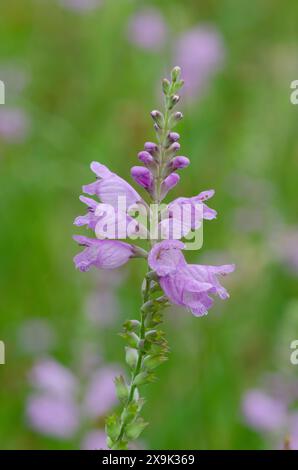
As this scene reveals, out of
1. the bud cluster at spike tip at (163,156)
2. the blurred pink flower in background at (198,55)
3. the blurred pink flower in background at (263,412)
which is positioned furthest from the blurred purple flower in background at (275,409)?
the blurred pink flower in background at (198,55)

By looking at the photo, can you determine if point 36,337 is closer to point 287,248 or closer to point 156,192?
point 287,248

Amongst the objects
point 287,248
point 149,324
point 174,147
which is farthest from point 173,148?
point 287,248

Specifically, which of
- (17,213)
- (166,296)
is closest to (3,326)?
(17,213)

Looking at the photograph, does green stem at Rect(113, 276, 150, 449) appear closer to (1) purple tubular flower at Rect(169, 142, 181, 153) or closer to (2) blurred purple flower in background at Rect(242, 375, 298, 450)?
(1) purple tubular flower at Rect(169, 142, 181, 153)

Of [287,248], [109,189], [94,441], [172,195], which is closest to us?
[109,189]

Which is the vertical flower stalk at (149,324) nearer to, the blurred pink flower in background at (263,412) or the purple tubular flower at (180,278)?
the purple tubular flower at (180,278)

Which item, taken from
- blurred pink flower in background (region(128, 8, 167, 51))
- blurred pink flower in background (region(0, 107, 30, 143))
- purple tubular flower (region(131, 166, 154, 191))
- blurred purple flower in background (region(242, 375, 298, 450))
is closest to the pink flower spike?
purple tubular flower (region(131, 166, 154, 191))
